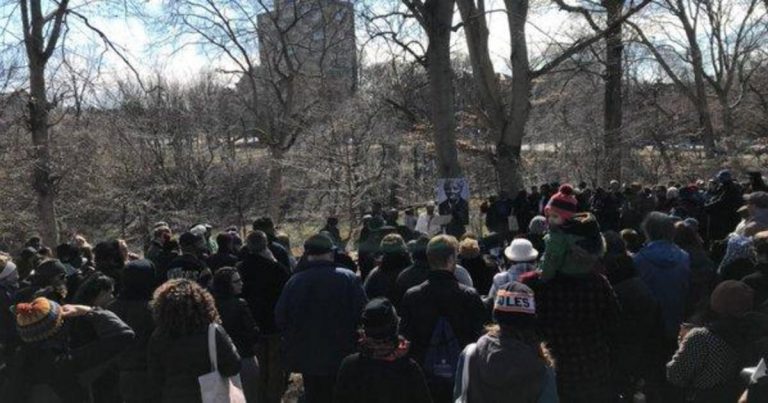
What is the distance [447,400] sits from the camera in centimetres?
480

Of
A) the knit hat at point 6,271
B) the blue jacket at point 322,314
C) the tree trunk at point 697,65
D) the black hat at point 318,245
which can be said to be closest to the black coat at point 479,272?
the blue jacket at point 322,314

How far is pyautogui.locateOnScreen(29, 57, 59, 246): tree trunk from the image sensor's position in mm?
15750

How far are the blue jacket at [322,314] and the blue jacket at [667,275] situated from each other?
2514mm

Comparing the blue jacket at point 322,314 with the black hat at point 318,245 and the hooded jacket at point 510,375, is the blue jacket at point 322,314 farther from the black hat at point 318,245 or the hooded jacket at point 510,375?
the hooded jacket at point 510,375

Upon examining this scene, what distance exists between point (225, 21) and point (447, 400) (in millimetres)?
33024

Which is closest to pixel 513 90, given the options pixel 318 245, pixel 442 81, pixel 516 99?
pixel 516 99

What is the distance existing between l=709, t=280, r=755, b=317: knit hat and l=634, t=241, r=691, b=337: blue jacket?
5.42 ft

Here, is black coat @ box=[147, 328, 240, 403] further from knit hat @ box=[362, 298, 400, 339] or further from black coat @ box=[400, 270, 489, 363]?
black coat @ box=[400, 270, 489, 363]

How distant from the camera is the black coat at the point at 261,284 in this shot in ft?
20.9

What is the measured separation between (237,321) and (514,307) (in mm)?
2731

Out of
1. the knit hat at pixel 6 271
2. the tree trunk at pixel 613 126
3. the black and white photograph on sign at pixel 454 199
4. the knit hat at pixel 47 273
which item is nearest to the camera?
the knit hat at pixel 47 273

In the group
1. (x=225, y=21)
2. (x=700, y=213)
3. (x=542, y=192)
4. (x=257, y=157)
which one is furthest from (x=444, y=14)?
(x=225, y=21)

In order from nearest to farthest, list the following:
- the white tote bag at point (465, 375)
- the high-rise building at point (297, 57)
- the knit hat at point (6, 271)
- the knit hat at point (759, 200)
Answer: the white tote bag at point (465, 375) < the knit hat at point (6, 271) < the knit hat at point (759, 200) < the high-rise building at point (297, 57)

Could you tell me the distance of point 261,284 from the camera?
6.38 metres
